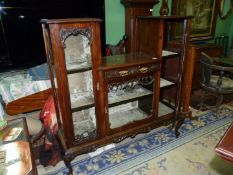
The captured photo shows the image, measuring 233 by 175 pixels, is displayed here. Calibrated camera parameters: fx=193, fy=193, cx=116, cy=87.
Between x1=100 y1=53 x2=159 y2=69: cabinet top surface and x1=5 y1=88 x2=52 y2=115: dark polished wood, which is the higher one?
x1=100 y1=53 x2=159 y2=69: cabinet top surface

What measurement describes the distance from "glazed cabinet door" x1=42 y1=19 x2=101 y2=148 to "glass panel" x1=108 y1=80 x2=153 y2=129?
0.82 ft

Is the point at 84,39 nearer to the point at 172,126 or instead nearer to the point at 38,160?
the point at 38,160

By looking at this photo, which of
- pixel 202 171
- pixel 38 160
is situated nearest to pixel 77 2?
pixel 38 160

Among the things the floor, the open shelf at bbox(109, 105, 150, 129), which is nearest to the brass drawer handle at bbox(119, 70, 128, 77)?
the open shelf at bbox(109, 105, 150, 129)

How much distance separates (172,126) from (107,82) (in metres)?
1.15

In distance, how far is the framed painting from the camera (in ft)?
10.4

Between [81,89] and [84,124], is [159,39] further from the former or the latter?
[84,124]

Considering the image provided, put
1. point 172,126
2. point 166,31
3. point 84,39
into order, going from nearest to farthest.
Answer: point 84,39
point 172,126
point 166,31

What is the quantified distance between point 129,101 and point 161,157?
2.19 ft

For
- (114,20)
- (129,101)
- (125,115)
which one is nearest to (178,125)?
(125,115)

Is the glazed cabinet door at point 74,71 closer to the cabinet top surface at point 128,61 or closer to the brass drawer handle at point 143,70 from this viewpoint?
the cabinet top surface at point 128,61

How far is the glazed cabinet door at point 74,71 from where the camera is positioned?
1.31 metres

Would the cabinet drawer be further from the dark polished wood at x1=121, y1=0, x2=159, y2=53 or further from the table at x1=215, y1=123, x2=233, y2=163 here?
the table at x1=215, y1=123, x2=233, y2=163

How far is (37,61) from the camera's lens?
6.73 ft
